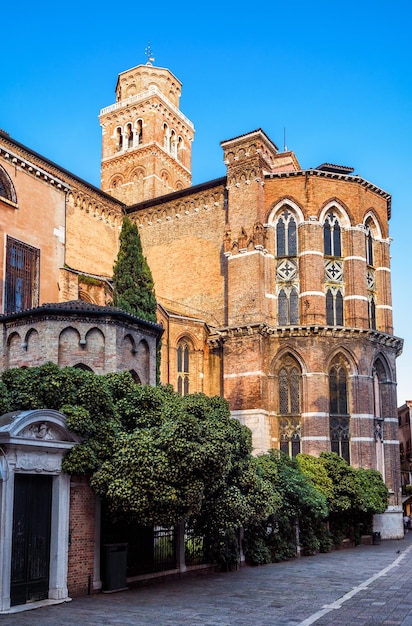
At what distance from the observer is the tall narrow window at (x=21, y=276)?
95.2 feet

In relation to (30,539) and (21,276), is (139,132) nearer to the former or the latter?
(21,276)

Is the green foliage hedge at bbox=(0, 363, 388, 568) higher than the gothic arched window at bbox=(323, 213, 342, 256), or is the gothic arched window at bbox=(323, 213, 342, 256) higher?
the gothic arched window at bbox=(323, 213, 342, 256)

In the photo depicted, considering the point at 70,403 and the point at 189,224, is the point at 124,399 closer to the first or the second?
the point at 70,403

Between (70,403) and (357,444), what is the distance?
21.7 meters

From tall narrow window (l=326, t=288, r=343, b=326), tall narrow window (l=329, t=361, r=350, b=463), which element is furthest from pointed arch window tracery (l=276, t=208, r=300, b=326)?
tall narrow window (l=329, t=361, r=350, b=463)

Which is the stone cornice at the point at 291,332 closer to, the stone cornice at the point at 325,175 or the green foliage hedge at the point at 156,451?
the stone cornice at the point at 325,175

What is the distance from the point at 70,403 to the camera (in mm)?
15156

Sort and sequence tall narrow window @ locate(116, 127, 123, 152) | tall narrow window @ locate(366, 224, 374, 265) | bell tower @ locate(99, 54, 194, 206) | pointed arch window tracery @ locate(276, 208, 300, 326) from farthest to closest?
tall narrow window @ locate(116, 127, 123, 152) < bell tower @ locate(99, 54, 194, 206) < tall narrow window @ locate(366, 224, 374, 265) < pointed arch window tracery @ locate(276, 208, 300, 326)

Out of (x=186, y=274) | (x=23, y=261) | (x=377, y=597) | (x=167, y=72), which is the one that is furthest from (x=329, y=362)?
(x=167, y=72)

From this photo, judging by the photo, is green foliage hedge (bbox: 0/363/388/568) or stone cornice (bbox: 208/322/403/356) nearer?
green foliage hedge (bbox: 0/363/388/568)

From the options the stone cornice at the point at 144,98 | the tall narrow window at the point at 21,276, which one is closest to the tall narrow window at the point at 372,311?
the tall narrow window at the point at 21,276

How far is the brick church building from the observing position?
32.1m

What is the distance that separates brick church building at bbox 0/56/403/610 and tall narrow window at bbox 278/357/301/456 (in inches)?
2.0

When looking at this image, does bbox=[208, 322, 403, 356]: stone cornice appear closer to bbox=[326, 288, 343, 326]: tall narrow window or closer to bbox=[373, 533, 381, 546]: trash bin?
bbox=[326, 288, 343, 326]: tall narrow window
